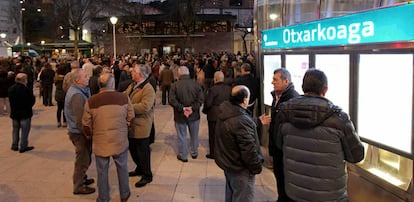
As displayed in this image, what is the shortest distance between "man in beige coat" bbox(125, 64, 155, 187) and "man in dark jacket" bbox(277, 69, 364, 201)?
9.69 feet

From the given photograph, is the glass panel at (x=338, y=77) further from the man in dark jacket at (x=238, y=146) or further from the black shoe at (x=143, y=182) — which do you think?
the black shoe at (x=143, y=182)

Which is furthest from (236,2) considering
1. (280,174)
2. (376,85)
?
(376,85)

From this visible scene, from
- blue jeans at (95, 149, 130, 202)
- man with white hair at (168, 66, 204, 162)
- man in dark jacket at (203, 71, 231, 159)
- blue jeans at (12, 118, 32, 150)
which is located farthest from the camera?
blue jeans at (12, 118, 32, 150)

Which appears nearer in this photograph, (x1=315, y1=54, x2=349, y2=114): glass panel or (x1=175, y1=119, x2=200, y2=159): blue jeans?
(x1=315, y1=54, x2=349, y2=114): glass panel

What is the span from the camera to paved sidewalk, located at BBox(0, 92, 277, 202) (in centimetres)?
588

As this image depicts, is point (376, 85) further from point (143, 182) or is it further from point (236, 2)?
point (236, 2)

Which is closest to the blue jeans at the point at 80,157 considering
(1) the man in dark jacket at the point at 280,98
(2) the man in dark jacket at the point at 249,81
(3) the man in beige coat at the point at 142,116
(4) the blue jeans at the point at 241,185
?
(3) the man in beige coat at the point at 142,116

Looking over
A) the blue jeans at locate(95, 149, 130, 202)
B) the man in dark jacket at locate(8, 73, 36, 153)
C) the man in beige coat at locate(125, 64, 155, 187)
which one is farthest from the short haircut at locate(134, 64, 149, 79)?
the man in dark jacket at locate(8, 73, 36, 153)

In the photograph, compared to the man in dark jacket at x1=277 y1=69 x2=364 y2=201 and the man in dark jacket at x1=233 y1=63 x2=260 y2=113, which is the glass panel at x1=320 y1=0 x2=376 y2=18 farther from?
the man in dark jacket at x1=277 y1=69 x2=364 y2=201

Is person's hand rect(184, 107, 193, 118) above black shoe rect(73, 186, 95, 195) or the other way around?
above

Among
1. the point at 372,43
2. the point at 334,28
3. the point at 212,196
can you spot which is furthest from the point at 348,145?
the point at 212,196

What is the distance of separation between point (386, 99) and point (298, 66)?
2.54 metres

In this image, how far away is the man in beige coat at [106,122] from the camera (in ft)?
16.4

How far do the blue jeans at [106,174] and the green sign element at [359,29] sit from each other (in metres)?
2.92
